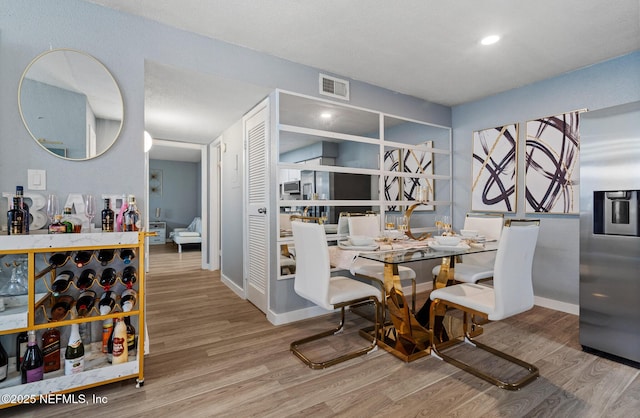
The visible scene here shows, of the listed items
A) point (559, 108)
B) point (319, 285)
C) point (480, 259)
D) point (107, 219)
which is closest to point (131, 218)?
point (107, 219)

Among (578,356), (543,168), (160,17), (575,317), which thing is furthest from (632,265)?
(160,17)

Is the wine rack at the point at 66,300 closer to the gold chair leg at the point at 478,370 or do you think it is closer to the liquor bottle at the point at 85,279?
the liquor bottle at the point at 85,279

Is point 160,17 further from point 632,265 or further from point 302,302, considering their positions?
point 632,265

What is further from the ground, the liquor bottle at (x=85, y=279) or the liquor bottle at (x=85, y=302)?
the liquor bottle at (x=85, y=279)

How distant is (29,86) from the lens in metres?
1.91

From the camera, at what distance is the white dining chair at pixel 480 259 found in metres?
2.76

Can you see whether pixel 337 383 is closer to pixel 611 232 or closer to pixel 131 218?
pixel 131 218

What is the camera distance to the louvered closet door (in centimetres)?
304

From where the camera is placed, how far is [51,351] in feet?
5.94

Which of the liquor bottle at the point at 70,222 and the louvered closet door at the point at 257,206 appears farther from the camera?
the louvered closet door at the point at 257,206

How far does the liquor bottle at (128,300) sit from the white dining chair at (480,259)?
2.47 metres

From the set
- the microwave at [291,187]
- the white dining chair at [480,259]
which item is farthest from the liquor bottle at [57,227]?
the white dining chair at [480,259]

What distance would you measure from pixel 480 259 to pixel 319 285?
2712 mm

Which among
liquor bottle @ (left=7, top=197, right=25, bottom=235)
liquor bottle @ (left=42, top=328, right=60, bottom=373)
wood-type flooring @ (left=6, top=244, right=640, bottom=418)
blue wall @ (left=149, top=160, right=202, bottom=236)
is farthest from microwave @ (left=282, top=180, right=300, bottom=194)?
blue wall @ (left=149, top=160, right=202, bottom=236)
